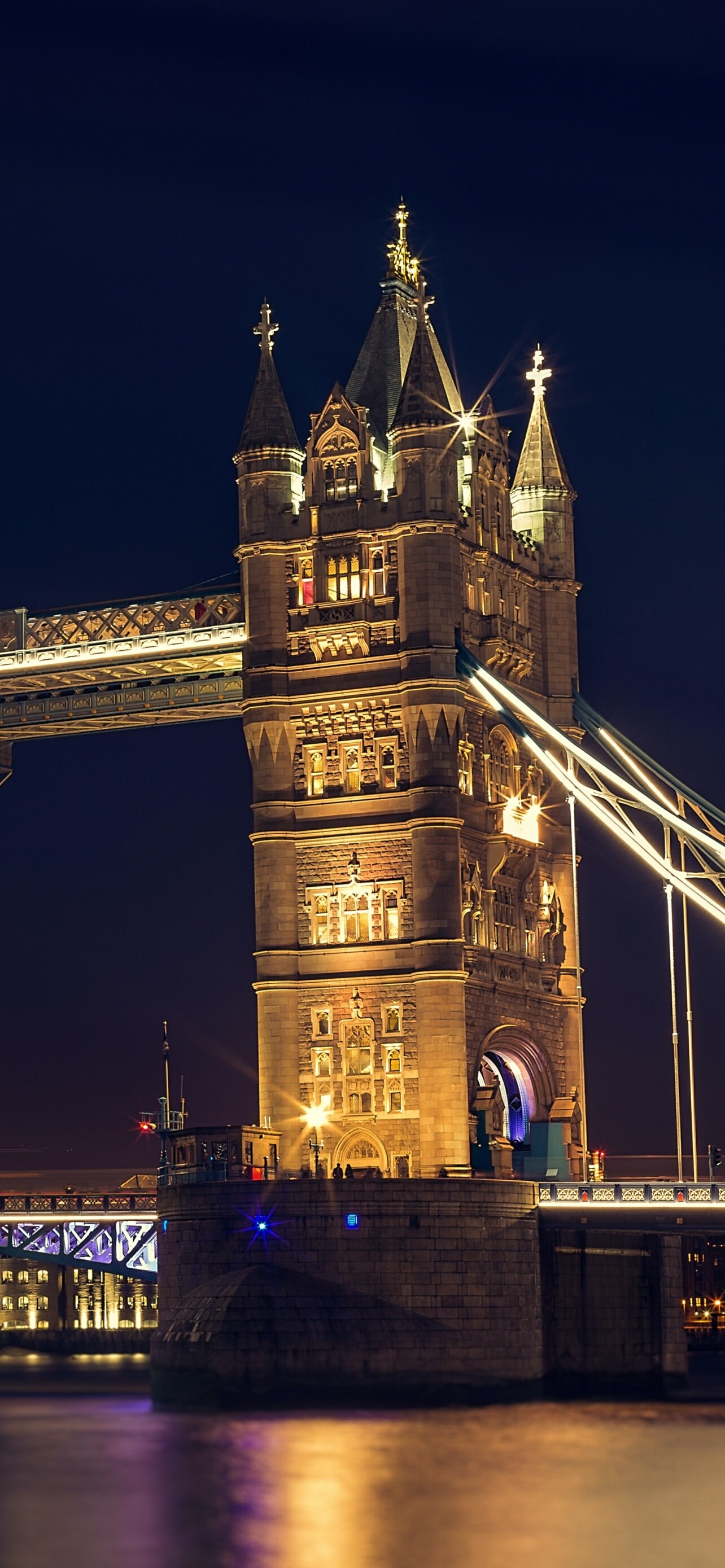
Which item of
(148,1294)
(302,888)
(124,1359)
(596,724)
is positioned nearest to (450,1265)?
(302,888)

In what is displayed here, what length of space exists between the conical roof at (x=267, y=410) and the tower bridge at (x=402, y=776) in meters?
0.09

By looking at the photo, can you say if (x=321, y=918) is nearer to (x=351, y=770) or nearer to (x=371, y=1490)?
(x=351, y=770)

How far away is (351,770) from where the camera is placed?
82875 millimetres

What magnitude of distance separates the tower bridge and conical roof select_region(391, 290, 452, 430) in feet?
0.23

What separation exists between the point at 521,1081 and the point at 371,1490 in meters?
25.8

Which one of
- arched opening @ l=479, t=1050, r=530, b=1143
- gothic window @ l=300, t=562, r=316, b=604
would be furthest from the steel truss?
gothic window @ l=300, t=562, r=316, b=604

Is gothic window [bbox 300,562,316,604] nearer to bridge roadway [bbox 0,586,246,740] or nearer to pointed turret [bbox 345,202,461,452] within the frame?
bridge roadway [bbox 0,586,246,740]

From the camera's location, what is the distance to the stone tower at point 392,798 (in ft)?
265

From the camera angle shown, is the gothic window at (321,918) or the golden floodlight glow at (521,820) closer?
the gothic window at (321,918)

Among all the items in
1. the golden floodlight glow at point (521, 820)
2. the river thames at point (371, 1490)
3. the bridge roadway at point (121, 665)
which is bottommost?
the river thames at point (371, 1490)

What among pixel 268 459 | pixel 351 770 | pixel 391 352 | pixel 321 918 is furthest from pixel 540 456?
pixel 321 918

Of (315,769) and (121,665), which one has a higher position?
(121,665)

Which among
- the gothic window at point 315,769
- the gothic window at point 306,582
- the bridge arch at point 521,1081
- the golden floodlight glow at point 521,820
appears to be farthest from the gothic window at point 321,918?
the gothic window at point 306,582

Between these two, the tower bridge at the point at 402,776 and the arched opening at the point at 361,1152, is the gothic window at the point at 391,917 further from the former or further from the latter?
the arched opening at the point at 361,1152
